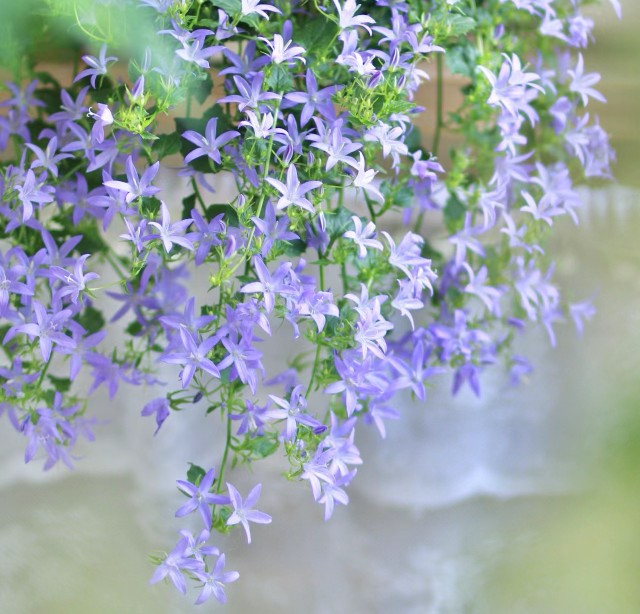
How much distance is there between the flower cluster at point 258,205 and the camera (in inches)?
23.3

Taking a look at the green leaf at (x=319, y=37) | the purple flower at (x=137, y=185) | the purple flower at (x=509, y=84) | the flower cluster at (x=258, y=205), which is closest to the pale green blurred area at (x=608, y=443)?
the flower cluster at (x=258, y=205)

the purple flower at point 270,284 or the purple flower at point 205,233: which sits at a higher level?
the purple flower at point 205,233

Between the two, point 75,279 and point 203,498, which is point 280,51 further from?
point 203,498

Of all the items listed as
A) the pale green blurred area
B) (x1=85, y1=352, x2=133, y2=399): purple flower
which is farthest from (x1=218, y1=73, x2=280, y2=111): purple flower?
the pale green blurred area

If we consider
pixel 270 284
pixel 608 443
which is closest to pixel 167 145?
pixel 270 284

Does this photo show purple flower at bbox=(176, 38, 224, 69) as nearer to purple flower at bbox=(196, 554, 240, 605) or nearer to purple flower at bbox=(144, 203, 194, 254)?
purple flower at bbox=(144, 203, 194, 254)

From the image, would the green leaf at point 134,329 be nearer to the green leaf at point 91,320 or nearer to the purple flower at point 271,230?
the green leaf at point 91,320

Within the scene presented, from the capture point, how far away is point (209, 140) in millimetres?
619

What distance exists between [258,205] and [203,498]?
0.21 m

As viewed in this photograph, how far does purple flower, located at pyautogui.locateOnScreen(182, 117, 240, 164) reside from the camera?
2.00ft

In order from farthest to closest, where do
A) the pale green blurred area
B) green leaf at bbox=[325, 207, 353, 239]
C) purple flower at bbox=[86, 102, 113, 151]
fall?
the pale green blurred area < green leaf at bbox=[325, 207, 353, 239] < purple flower at bbox=[86, 102, 113, 151]

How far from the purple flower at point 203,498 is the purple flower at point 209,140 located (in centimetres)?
22

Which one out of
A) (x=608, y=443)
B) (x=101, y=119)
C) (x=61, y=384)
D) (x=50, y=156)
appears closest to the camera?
(x=101, y=119)

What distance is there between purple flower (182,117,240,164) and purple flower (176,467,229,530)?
0.71 feet
